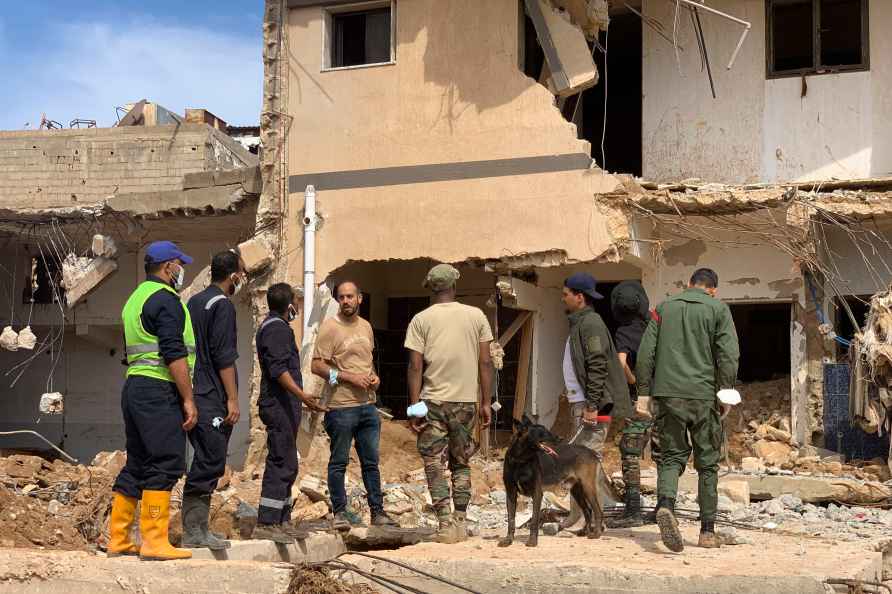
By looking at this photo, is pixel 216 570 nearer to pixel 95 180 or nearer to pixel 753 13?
pixel 753 13

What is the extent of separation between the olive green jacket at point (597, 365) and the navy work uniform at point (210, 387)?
2.63m

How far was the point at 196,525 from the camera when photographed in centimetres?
660

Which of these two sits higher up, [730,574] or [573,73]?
[573,73]

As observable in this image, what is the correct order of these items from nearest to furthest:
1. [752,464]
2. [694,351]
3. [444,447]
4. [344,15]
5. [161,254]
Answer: [161,254] < [694,351] < [444,447] < [752,464] < [344,15]

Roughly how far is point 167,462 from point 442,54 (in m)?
8.55

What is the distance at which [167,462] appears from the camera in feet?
20.4

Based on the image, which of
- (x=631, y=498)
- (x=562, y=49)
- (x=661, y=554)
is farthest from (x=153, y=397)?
(x=562, y=49)

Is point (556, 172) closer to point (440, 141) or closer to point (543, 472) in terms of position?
point (440, 141)

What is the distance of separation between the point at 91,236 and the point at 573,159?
26.9 ft

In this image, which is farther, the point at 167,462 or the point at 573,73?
the point at 573,73

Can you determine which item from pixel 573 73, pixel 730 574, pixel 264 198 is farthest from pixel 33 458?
pixel 730 574

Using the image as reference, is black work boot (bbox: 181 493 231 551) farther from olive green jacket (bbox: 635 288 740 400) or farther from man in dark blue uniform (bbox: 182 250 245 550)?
olive green jacket (bbox: 635 288 740 400)

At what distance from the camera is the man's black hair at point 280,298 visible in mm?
7480

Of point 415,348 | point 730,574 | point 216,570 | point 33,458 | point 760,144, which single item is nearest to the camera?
point 730,574
